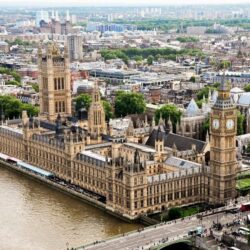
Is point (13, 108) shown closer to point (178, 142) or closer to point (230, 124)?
point (178, 142)

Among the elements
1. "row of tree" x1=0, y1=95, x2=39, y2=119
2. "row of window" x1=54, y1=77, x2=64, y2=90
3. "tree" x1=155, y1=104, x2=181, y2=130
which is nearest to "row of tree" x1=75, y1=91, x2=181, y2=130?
"row of tree" x1=0, y1=95, x2=39, y2=119

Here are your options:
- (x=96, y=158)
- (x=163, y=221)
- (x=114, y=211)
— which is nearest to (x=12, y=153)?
(x=96, y=158)

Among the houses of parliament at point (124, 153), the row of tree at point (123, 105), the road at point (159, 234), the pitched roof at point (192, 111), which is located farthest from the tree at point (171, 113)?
the road at point (159, 234)

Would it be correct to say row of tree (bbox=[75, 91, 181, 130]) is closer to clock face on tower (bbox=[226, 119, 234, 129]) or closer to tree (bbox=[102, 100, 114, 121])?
tree (bbox=[102, 100, 114, 121])

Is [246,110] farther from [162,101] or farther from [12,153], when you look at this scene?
[12,153]

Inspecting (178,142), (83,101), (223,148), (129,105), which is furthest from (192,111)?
(223,148)

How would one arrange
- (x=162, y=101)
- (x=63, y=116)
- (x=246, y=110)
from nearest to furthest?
(x=63, y=116) < (x=246, y=110) < (x=162, y=101)
